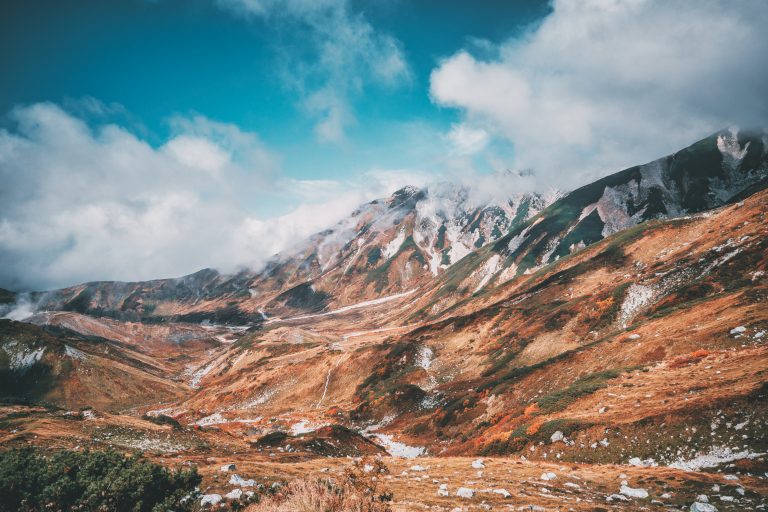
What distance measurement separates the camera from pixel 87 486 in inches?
509

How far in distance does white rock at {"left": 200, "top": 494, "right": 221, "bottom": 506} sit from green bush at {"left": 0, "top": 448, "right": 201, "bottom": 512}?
410mm

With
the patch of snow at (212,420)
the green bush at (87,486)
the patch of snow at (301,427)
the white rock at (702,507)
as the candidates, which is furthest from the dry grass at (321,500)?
the patch of snow at (212,420)

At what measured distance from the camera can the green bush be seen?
40.3 ft

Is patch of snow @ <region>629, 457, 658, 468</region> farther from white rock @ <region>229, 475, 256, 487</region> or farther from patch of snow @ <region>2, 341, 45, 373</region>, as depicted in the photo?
patch of snow @ <region>2, 341, 45, 373</region>

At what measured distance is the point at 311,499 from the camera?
10938mm

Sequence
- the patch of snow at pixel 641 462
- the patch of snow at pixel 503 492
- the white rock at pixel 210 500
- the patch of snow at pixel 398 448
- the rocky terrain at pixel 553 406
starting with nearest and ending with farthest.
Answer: the white rock at pixel 210 500
the patch of snow at pixel 503 492
the rocky terrain at pixel 553 406
the patch of snow at pixel 641 462
the patch of snow at pixel 398 448

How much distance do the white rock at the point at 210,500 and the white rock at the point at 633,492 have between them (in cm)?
1675

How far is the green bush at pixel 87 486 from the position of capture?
483 inches

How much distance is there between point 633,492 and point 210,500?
56.9 feet

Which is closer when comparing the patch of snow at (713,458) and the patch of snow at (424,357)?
the patch of snow at (713,458)

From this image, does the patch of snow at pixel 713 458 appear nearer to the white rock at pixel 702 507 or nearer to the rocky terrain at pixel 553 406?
the rocky terrain at pixel 553 406

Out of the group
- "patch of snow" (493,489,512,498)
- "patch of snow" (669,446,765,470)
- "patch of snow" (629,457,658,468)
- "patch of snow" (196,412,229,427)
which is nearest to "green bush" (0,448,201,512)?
"patch of snow" (493,489,512,498)

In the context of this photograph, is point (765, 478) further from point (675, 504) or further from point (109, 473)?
point (109, 473)

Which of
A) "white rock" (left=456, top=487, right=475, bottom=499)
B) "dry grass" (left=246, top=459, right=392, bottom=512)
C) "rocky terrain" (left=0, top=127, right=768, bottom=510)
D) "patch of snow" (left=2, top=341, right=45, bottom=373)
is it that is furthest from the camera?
"patch of snow" (left=2, top=341, right=45, bottom=373)
